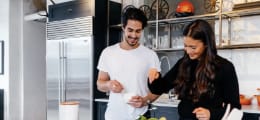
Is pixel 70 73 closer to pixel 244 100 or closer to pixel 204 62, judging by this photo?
pixel 244 100

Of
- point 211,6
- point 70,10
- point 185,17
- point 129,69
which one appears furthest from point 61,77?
point 129,69

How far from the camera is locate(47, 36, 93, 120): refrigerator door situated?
4047 mm

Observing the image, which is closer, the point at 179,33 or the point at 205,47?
the point at 205,47

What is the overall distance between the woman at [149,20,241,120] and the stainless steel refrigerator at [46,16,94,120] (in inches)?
96.9

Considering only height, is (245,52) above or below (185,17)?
below

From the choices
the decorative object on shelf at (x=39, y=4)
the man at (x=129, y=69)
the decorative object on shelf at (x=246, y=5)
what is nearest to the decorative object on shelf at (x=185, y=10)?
the decorative object on shelf at (x=246, y=5)

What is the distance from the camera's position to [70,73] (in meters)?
4.32

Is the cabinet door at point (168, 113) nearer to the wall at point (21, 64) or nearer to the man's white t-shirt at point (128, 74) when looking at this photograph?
the man's white t-shirt at point (128, 74)

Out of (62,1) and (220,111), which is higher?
(62,1)

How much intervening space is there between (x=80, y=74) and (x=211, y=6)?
2010mm

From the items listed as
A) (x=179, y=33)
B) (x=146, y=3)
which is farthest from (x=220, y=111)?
(x=146, y=3)

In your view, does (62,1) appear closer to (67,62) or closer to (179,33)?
(67,62)

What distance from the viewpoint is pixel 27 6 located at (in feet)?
18.9

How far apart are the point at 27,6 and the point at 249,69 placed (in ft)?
14.0
